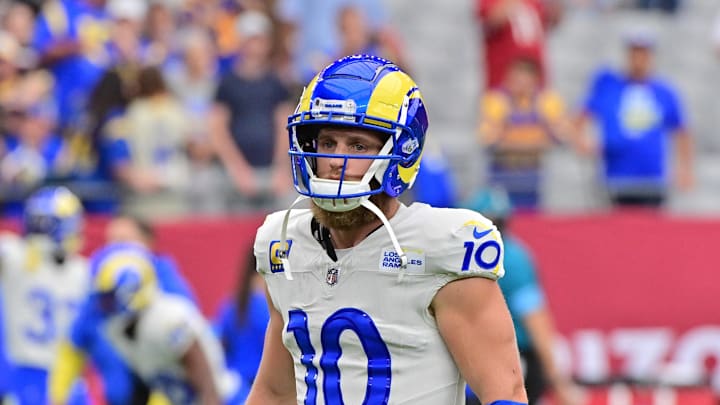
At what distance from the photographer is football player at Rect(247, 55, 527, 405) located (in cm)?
373

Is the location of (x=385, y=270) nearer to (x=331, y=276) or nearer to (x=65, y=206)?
(x=331, y=276)

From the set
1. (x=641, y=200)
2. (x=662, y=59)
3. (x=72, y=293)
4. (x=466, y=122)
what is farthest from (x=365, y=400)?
(x=662, y=59)

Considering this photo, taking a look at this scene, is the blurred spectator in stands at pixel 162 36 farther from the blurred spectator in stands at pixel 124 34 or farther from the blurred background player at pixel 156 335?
the blurred background player at pixel 156 335

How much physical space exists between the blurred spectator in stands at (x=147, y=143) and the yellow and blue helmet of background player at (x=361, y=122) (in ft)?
20.3

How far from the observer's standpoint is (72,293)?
343 inches

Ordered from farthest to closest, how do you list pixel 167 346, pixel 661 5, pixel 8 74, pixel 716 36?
1. pixel 661 5
2. pixel 716 36
3. pixel 8 74
4. pixel 167 346

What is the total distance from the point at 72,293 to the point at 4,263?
0.47 metres

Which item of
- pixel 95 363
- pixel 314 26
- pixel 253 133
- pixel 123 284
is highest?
pixel 314 26

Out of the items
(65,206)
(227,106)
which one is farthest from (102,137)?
(65,206)

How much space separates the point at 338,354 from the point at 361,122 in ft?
1.90

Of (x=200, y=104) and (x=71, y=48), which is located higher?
(x=71, y=48)

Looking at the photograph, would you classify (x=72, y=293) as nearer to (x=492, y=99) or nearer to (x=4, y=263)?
(x=4, y=263)

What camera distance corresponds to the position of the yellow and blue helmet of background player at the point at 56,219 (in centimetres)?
869

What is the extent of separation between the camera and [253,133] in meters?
10.5
